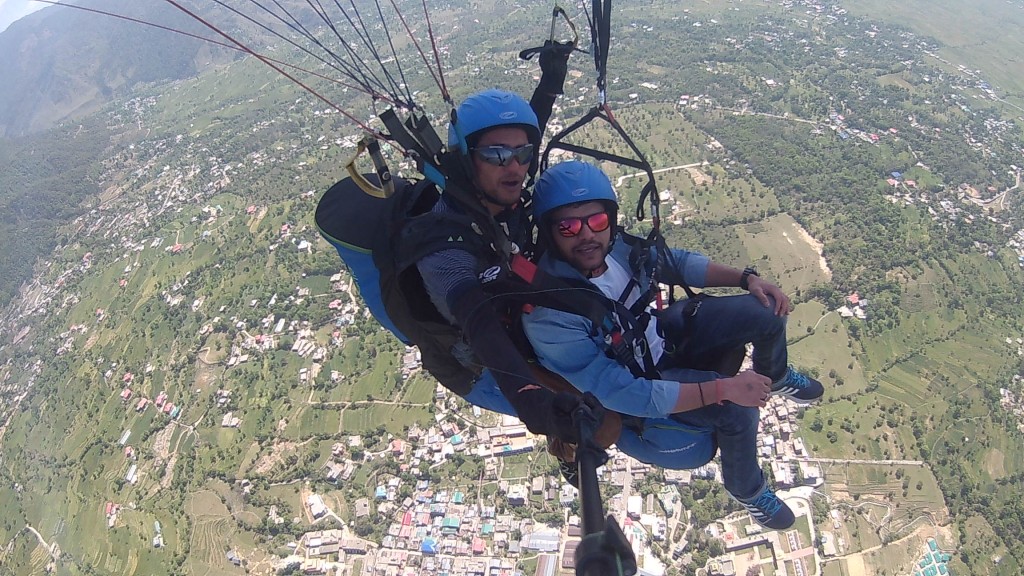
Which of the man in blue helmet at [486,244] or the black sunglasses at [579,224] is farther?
the black sunglasses at [579,224]

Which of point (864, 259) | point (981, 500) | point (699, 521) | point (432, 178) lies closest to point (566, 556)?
point (699, 521)

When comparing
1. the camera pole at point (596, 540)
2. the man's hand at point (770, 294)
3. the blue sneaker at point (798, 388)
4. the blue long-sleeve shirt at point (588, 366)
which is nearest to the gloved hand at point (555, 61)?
the man's hand at point (770, 294)

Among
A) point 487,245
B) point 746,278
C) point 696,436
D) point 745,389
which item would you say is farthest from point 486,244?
point 696,436

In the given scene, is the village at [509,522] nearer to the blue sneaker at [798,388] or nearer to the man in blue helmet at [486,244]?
the blue sneaker at [798,388]

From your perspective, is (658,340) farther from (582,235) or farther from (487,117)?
(487,117)

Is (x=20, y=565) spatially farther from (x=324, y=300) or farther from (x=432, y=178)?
(x=432, y=178)

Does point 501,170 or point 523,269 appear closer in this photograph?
point 523,269
